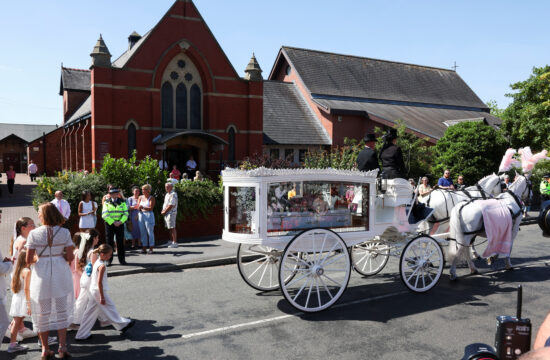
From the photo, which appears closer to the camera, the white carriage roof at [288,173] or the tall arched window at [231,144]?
the white carriage roof at [288,173]

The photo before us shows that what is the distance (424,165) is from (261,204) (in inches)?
722

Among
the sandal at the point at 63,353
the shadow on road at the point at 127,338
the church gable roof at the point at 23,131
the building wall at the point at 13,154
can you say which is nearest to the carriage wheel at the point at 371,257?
the shadow on road at the point at 127,338

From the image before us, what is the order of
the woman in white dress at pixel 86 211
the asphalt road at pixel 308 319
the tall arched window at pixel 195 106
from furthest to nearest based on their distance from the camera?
the tall arched window at pixel 195 106, the woman in white dress at pixel 86 211, the asphalt road at pixel 308 319

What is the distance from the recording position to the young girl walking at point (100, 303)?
5.52 meters

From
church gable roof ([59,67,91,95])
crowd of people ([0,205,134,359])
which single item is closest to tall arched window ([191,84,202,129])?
crowd of people ([0,205,134,359])

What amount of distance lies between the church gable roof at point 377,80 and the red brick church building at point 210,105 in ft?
0.37

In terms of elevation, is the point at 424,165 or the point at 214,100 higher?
the point at 214,100

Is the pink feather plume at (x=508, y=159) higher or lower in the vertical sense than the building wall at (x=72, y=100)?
lower

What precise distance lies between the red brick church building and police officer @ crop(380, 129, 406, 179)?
50.4 feet

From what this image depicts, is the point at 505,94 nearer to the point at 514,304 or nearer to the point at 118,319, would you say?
the point at 514,304

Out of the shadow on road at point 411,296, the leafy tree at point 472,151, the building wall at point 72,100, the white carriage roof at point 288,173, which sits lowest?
the shadow on road at point 411,296

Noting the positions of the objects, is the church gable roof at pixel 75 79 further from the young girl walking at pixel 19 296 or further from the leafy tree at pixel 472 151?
the young girl walking at pixel 19 296

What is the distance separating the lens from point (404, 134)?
23.5 meters

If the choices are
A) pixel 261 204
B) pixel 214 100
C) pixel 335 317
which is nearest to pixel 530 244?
pixel 335 317
